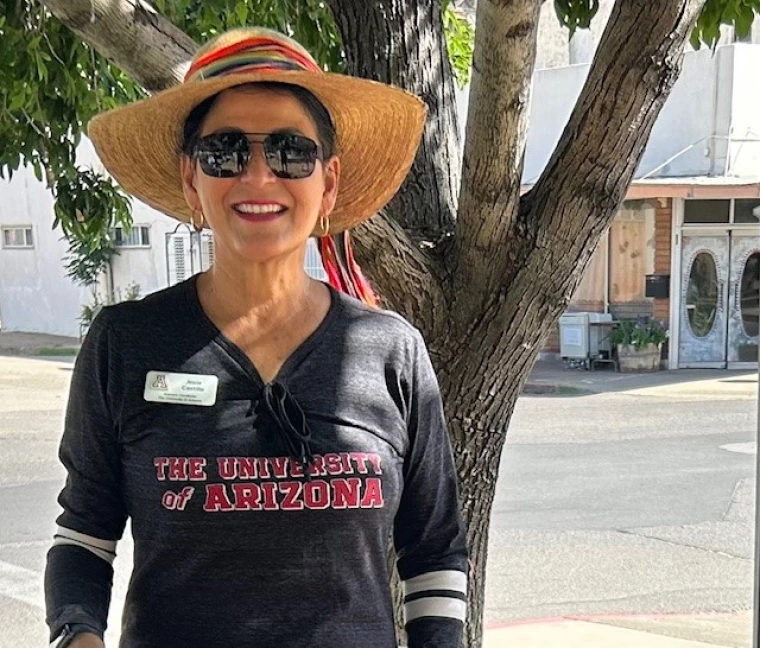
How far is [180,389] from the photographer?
1510 mm

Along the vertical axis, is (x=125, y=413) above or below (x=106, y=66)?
below

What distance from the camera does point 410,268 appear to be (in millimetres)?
2295

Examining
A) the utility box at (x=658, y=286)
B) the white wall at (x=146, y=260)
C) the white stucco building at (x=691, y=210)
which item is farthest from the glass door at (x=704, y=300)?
the white wall at (x=146, y=260)

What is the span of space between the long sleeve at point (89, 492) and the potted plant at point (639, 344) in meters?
13.9

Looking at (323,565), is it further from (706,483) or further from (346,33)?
(706,483)

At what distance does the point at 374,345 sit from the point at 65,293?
20041 millimetres

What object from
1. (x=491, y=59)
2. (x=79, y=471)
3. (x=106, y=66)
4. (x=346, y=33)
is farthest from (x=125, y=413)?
(x=106, y=66)

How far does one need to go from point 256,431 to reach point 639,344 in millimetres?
13937

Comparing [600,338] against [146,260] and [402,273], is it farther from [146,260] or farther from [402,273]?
[402,273]

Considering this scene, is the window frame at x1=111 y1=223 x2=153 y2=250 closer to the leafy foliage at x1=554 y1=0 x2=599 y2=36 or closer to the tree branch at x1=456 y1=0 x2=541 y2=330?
the leafy foliage at x1=554 y1=0 x2=599 y2=36

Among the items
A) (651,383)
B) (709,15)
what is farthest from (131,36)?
(651,383)

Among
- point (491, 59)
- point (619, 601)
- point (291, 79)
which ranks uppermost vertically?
point (491, 59)

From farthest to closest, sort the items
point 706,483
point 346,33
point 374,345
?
1. point 706,483
2. point 346,33
3. point 374,345

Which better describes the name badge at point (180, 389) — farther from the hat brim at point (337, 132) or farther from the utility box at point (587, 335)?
the utility box at point (587, 335)
